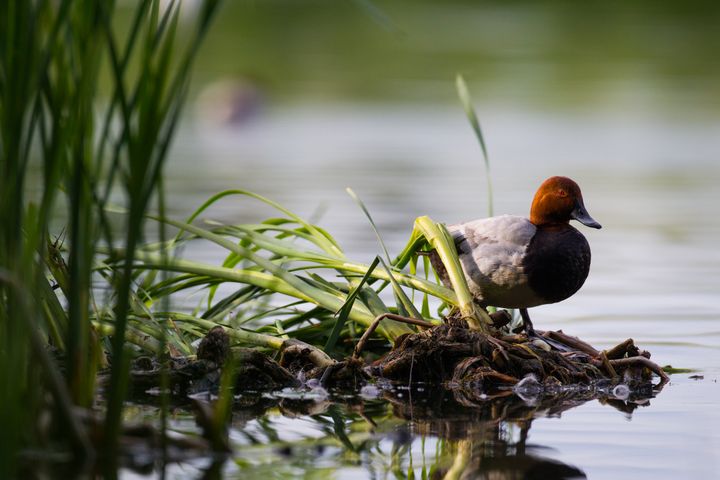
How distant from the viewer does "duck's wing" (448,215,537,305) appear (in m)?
4.48

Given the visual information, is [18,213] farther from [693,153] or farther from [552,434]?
[693,153]

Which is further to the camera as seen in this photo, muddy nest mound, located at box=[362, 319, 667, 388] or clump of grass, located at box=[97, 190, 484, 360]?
clump of grass, located at box=[97, 190, 484, 360]

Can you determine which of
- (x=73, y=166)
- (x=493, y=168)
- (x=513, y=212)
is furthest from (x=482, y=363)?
(x=493, y=168)

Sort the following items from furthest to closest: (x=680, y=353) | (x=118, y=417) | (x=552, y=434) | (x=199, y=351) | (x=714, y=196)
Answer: (x=714, y=196) < (x=680, y=353) < (x=199, y=351) < (x=552, y=434) < (x=118, y=417)

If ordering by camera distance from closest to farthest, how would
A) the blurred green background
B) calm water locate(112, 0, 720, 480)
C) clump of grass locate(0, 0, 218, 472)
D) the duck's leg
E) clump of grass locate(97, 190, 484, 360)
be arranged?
clump of grass locate(0, 0, 218, 472) → calm water locate(112, 0, 720, 480) → clump of grass locate(97, 190, 484, 360) → the duck's leg → the blurred green background

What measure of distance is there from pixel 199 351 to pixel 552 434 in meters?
1.21

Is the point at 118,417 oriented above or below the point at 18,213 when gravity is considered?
below

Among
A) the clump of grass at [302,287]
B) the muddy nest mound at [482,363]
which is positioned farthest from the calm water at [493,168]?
the clump of grass at [302,287]

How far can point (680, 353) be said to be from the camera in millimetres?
4969

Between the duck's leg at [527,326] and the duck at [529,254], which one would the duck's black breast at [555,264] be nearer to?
the duck at [529,254]

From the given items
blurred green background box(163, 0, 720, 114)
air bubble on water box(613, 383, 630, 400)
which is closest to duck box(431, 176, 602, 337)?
air bubble on water box(613, 383, 630, 400)

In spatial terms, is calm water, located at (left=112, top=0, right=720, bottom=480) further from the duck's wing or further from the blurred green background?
the duck's wing

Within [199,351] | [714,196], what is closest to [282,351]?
[199,351]

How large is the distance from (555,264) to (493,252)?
9.1 inches
